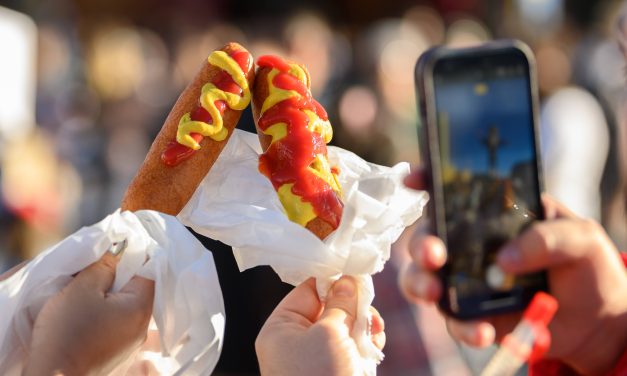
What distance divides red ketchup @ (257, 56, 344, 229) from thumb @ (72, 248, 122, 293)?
318 mm

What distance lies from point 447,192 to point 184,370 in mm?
550

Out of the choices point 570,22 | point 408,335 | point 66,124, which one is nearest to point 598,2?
point 570,22

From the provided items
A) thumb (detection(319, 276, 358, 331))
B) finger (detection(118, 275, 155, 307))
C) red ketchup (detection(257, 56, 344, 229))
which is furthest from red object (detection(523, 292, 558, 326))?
finger (detection(118, 275, 155, 307))

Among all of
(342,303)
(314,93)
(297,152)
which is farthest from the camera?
(314,93)

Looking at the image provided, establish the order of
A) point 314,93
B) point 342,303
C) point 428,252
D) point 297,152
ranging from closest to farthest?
1. point 428,252
2. point 342,303
3. point 297,152
4. point 314,93

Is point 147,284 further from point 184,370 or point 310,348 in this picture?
point 310,348

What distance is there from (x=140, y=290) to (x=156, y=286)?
0.03 m

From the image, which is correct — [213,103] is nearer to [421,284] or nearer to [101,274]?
[101,274]

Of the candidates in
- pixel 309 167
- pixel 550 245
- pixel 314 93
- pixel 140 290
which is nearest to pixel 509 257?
pixel 550 245

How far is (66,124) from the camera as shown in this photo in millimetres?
6867

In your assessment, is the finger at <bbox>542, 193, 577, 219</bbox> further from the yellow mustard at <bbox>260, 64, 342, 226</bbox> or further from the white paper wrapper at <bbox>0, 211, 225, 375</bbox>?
the white paper wrapper at <bbox>0, 211, 225, 375</bbox>

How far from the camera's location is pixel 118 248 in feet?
4.76

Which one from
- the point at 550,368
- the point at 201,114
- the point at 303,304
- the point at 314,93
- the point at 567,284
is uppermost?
the point at 201,114

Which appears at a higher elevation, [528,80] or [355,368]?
[528,80]
